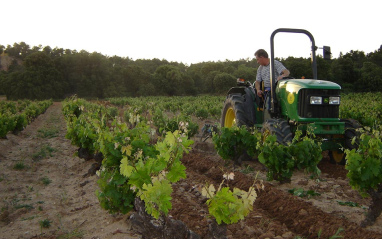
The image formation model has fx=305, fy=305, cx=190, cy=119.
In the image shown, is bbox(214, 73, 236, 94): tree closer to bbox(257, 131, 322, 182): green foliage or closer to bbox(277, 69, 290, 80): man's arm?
bbox(277, 69, 290, 80): man's arm

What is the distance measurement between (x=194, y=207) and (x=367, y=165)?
2195 millimetres

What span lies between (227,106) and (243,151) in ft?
4.32

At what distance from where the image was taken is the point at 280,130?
5355mm

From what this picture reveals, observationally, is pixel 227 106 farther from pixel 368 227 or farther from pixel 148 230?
pixel 148 230

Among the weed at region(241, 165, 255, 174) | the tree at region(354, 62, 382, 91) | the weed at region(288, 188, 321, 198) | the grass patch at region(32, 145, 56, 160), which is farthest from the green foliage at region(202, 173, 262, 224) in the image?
the tree at region(354, 62, 382, 91)

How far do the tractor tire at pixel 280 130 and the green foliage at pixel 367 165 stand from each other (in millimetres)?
1398

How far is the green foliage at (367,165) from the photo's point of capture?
3.51 m

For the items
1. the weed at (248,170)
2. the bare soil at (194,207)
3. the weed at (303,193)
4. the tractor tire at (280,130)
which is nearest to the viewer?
the bare soil at (194,207)

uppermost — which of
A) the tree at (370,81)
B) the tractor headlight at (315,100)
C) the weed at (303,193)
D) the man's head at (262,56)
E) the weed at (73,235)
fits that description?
the man's head at (262,56)

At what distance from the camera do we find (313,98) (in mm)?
5359

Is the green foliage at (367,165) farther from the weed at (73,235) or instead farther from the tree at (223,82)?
the tree at (223,82)

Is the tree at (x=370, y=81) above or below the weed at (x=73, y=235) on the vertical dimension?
below

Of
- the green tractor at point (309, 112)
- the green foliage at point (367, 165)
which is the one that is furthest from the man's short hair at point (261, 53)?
the green foliage at point (367, 165)

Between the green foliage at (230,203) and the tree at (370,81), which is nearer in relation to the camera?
the green foliage at (230,203)
